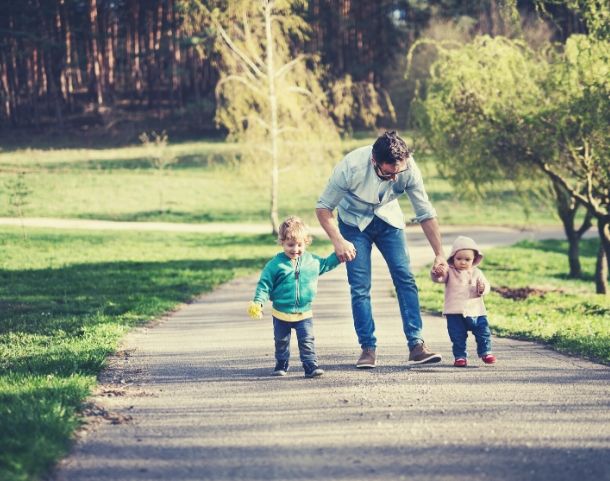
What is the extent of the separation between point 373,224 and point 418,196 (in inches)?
16.5

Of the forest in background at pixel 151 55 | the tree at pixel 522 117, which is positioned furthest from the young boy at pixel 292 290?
the forest in background at pixel 151 55

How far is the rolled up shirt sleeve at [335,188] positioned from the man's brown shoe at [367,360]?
45.0 inches

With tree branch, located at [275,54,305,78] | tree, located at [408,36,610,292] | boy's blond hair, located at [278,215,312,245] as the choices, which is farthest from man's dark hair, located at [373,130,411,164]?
tree branch, located at [275,54,305,78]

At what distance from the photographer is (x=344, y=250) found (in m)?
6.79

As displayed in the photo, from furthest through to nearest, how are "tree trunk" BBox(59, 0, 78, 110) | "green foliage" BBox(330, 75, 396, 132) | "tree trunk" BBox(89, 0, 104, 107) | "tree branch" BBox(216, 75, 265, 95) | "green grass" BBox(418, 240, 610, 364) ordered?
"tree trunk" BBox(89, 0, 104, 107) → "tree trunk" BBox(59, 0, 78, 110) → "green foliage" BBox(330, 75, 396, 132) → "tree branch" BBox(216, 75, 265, 95) → "green grass" BBox(418, 240, 610, 364)

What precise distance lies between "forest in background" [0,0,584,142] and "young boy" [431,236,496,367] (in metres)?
15.4

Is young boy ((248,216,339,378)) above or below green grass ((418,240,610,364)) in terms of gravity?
above

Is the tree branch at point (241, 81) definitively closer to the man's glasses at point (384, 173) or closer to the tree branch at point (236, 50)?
the tree branch at point (236, 50)

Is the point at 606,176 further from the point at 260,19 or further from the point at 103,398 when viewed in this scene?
the point at 260,19

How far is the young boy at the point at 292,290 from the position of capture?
6.77m

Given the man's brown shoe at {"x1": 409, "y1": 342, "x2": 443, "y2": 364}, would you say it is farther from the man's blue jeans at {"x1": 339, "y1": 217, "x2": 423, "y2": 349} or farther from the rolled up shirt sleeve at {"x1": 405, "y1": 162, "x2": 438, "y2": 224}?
the rolled up shirt sleeve at {"x1": 405, "y1": 162, "x2": 438, "y2": 224}

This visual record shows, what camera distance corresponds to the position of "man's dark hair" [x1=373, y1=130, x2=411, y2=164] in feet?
21.8

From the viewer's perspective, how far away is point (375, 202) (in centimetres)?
707

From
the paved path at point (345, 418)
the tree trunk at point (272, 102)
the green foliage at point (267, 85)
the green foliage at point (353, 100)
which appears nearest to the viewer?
the paved path at point (345, 418)
